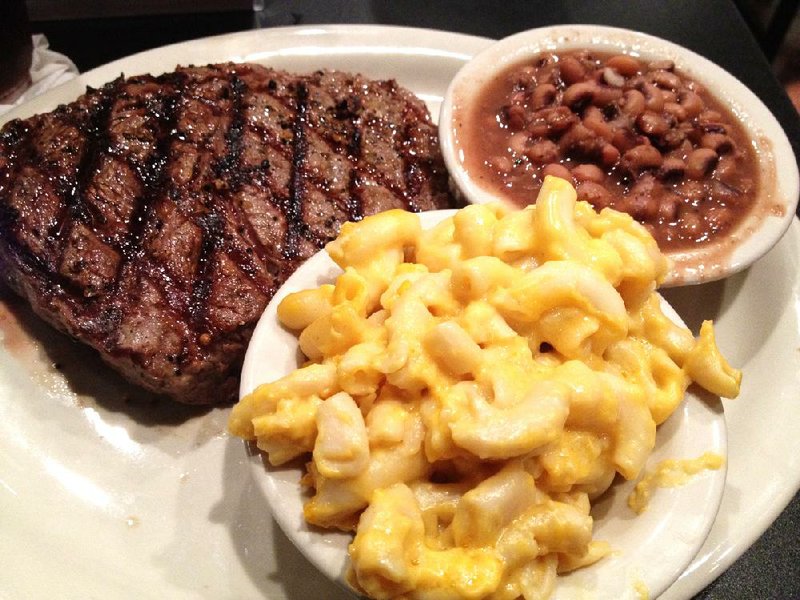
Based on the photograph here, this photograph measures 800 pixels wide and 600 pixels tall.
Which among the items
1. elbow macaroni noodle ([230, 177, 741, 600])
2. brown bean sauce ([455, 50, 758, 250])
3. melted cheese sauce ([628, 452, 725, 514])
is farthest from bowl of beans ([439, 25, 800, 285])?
melted cheese sauce ([628, 452, 725, 514])

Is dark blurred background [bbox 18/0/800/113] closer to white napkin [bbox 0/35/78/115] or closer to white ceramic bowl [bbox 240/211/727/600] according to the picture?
white napkin [bbox 0/35/78/115]

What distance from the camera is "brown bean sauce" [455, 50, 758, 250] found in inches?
82.4

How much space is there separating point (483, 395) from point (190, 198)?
3.72ft

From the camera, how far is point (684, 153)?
2.21 meters

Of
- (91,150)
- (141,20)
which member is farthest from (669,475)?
(141,20)

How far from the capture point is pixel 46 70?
2.91 metres

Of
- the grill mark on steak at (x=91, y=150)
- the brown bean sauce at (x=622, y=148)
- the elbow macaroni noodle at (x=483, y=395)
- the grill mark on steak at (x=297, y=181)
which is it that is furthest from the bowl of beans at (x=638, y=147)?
the grill mark on steak at (x=91, y=150)

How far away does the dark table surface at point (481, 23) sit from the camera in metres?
3.24

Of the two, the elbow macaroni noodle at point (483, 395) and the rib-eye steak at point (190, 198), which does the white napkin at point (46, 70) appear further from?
the elbow macaroni noodle at point (483, 395)

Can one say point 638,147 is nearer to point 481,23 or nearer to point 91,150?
point 91,150

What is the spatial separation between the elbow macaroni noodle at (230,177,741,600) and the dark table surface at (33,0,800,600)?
2216mm

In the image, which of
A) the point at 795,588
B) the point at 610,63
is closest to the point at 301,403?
the point at 795,588

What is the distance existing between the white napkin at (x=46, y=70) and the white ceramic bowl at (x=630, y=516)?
1965mm

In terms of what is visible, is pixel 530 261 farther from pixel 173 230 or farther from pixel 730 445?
pixel 173 230
